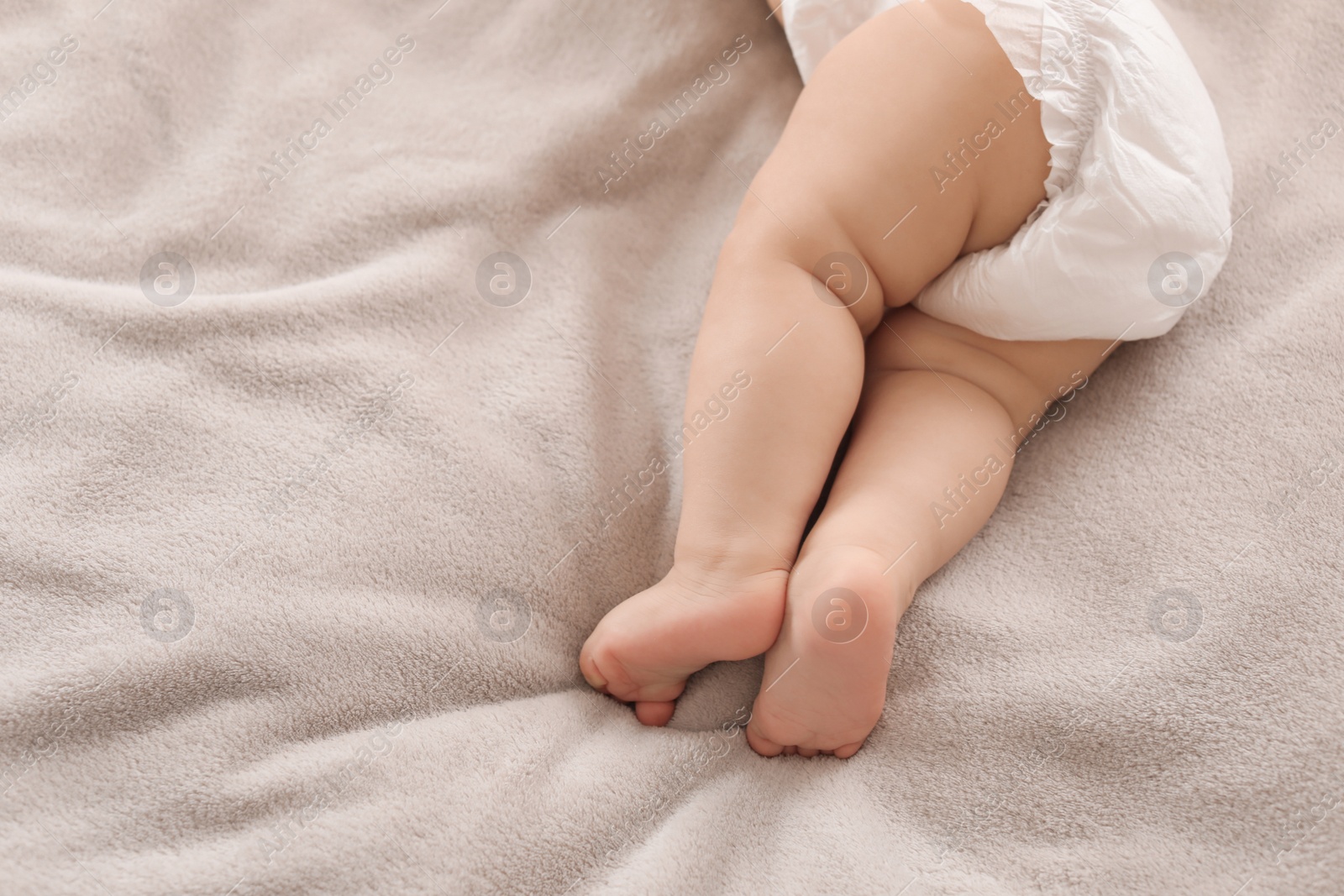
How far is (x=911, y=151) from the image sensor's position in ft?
2.60

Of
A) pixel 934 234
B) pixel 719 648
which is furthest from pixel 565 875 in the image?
pixel 934 234

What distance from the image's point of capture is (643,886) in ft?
2.12

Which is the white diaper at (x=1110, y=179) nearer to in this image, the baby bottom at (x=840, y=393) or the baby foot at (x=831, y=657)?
the baby bottom at (x=840, y=393)

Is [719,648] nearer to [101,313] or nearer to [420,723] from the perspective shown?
[420,723]

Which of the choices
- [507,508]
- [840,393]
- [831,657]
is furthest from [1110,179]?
[507,508]

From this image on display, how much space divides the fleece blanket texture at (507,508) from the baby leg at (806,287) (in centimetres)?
9

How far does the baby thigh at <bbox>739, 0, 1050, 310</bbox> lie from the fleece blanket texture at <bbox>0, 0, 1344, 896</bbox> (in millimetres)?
209

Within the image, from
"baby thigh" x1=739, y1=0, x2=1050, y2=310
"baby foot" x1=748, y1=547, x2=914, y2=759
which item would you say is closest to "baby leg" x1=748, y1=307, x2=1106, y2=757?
"baby foot" x1=748, y1=547, x2=914, y2=759

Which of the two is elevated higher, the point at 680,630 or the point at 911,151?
the point at 911,151

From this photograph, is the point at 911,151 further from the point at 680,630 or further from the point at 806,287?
the point at 680,630

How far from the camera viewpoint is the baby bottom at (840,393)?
0.74m

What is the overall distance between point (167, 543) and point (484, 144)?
53cm

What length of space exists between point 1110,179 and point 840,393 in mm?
269

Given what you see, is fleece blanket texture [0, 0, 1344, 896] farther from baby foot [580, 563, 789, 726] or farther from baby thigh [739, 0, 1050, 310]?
baby thigh [739, 0, 1050, 310]
